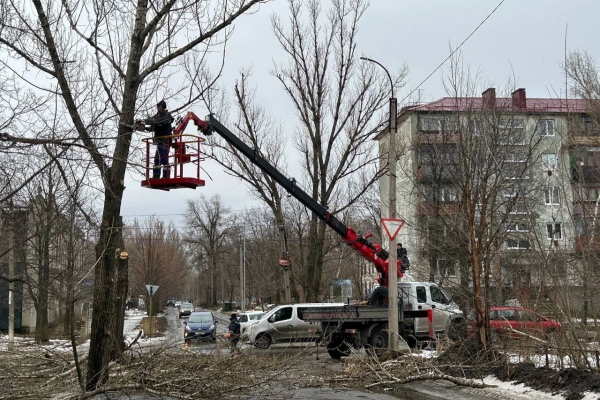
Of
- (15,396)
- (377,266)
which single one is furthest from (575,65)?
(15,396)

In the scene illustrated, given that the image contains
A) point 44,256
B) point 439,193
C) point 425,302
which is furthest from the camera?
point 44,256

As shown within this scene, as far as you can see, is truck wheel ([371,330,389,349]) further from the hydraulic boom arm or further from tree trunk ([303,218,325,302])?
tree trunk ([303,218,325,302])

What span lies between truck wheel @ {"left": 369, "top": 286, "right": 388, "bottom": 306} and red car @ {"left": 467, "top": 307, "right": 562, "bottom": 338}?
6550 mm

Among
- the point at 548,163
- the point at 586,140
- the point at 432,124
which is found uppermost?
the point at 432,124

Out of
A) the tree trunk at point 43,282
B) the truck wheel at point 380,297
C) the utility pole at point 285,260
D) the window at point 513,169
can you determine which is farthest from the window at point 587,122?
the tree trunk at point 43,282

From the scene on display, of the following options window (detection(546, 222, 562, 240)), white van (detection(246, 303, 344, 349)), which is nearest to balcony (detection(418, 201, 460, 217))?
window (detection(546, 222, 562, 240))

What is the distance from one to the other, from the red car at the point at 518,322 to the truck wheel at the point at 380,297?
655 centimetres

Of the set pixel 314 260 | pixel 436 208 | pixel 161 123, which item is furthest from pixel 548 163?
pixel 161 123

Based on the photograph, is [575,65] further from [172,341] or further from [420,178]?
[172,341]

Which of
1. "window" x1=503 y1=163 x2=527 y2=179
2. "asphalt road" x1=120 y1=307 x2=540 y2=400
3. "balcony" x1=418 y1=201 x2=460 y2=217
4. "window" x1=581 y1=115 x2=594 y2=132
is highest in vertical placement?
"window" x1=581 y1=115 x2=594 y2=132

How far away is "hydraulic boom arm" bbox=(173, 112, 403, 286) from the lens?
17.9m

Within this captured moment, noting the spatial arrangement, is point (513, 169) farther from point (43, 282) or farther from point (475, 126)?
point (43, 282)

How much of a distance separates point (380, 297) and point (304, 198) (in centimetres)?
422

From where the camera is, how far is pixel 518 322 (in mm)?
13422
